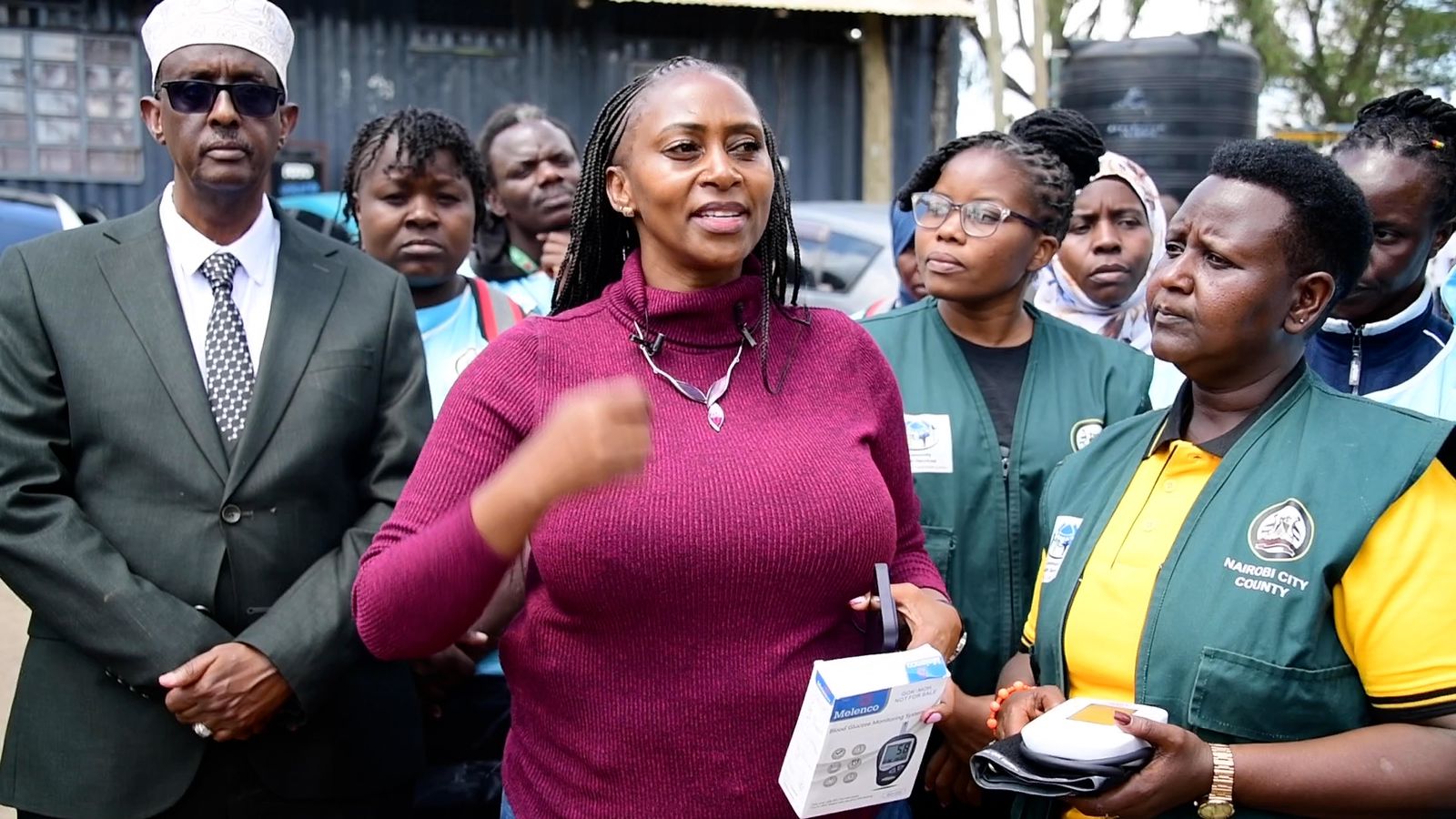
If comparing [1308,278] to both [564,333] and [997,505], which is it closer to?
[997,505]

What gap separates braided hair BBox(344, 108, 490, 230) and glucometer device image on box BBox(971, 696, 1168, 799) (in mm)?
2549

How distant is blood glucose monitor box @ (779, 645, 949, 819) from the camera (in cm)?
182

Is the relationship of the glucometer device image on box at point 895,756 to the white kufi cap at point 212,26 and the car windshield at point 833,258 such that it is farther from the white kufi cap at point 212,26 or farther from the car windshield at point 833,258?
the car windshield at point 833,258

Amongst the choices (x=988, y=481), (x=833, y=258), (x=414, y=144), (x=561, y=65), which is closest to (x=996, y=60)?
(x=561, y=65)

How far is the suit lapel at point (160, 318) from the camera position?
250 centimetres

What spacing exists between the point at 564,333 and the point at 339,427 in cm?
78

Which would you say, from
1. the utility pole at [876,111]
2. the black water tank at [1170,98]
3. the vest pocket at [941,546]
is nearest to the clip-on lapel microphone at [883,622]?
the vest pocket at [941,546]

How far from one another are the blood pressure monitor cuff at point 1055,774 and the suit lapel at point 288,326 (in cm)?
→ 157

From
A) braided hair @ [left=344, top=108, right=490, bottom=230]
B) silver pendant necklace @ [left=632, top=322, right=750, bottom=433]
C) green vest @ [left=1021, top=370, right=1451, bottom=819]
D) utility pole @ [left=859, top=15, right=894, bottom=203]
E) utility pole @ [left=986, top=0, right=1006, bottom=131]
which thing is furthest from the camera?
utility pole @ [left=986, top=0, right=1006, bottom=131]

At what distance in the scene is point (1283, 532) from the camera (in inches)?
77.8

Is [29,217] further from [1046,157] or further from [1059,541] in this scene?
[1059,541]

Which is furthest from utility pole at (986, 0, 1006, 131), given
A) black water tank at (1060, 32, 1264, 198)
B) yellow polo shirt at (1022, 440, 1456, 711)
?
yellow polo shirt at (1022, 440, 1456, 711)

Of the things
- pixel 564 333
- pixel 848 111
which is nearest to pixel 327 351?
pixel 564 333

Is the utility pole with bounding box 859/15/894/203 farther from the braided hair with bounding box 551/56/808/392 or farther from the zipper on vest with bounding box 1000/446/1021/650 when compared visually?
the braided hair with bounding box 551/56/808/392
